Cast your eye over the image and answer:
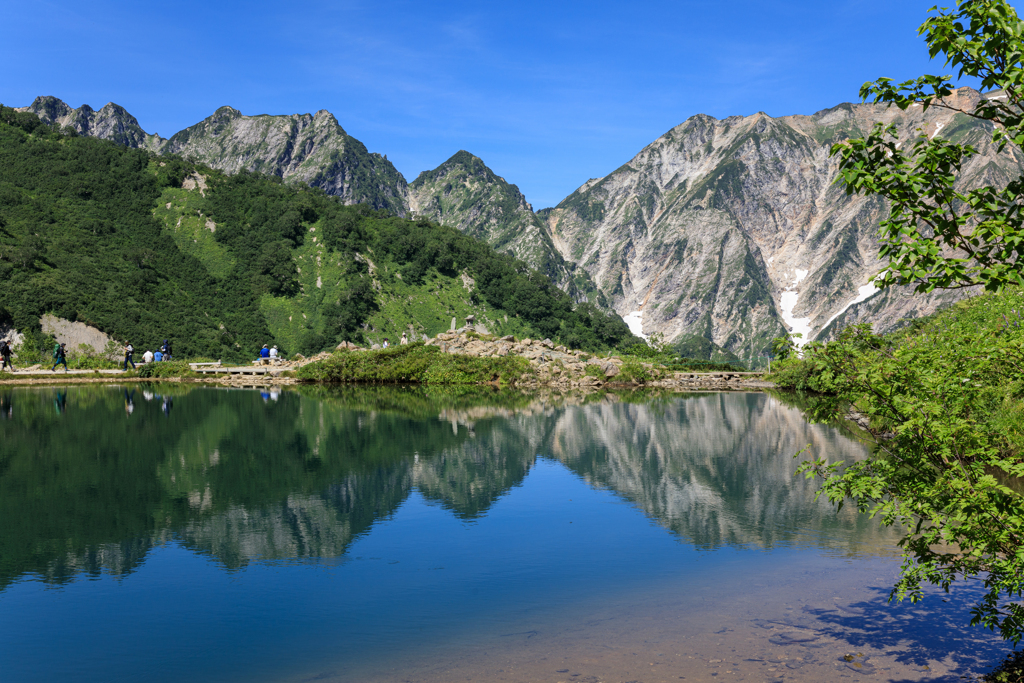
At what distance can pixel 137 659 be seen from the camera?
34.7 feet

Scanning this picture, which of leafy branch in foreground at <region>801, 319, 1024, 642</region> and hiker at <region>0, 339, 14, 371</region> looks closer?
leafy branch in foreground at <region>801, 319, 1024, 642</region>

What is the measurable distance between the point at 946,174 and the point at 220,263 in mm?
143823

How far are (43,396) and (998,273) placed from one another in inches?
2401

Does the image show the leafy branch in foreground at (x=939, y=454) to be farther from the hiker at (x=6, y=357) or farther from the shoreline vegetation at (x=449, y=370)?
the hiker at (x=6, y=357)

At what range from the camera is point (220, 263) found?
137750mm

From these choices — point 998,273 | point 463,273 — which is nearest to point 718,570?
point 998,273

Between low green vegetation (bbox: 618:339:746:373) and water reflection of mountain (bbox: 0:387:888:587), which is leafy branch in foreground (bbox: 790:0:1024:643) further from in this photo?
low green vegetation (bbox: 618:339:746:373)

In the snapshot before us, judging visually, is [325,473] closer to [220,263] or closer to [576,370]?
[576,370]

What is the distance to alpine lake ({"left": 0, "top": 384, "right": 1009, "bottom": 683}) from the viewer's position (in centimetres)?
1073

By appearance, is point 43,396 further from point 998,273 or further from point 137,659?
point 998,273

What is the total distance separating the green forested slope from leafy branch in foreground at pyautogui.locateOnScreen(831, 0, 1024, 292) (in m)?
102

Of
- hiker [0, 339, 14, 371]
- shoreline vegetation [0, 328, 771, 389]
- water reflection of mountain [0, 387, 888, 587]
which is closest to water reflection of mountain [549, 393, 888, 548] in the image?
water reflection of mountain [0, 387, 888, 587]

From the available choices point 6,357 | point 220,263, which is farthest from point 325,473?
point 220,263

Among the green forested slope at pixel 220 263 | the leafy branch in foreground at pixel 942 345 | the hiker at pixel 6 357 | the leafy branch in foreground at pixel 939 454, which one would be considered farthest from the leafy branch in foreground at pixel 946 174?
the green forested slope at pixel 220 263
